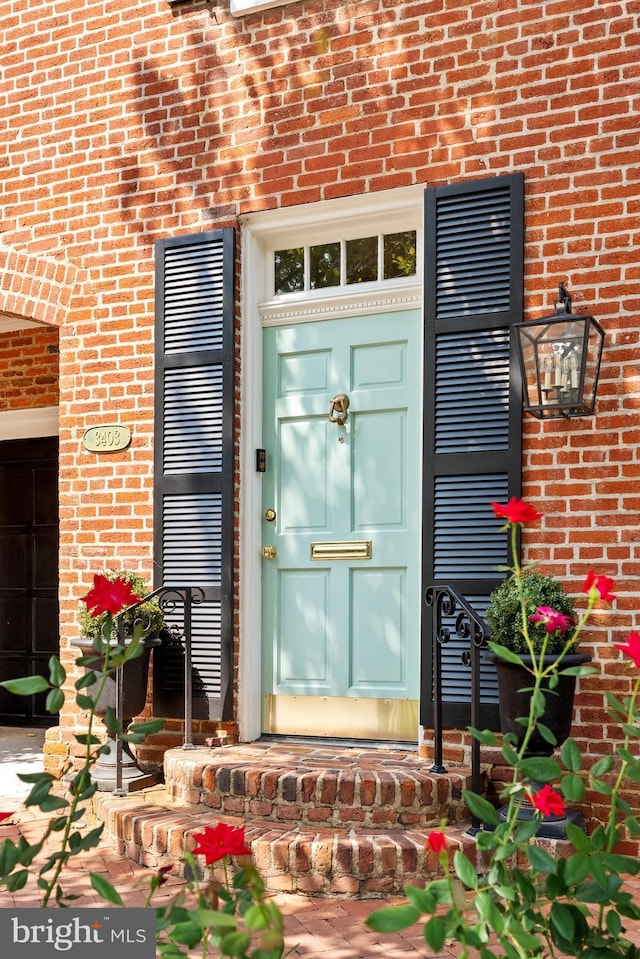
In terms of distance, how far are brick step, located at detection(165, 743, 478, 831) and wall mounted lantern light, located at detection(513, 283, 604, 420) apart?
160 centimetres

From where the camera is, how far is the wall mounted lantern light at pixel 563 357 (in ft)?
13.1

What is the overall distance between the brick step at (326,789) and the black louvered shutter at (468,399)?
402 millimetres

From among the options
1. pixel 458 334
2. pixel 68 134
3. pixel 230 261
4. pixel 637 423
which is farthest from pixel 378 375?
pixel 68 134

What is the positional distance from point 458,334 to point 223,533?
1.54 metres

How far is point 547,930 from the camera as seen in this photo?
146 centimetres

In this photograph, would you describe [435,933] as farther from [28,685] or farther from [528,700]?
[528,700]

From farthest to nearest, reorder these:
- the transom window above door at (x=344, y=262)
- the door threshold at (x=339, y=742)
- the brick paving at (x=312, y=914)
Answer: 1. the transom window above door at (x=344, y=262)
2. the door threshold at (x=339, y=742)
3. the brick paving at (x=312, y=914)

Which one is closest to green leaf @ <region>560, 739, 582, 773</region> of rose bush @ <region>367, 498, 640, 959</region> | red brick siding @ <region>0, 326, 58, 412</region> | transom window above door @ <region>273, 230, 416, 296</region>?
rose bush @ <region>367, 498, 640, 959</region>

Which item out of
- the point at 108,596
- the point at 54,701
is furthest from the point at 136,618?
the point at 54,701

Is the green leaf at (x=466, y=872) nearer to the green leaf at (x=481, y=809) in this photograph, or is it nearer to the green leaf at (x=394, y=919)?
the green leaf at (x=481, y=809)

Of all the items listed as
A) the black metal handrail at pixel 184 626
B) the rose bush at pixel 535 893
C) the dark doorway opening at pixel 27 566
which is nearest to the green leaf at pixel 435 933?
the rose bush at pixel 535 893

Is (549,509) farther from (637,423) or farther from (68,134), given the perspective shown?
(68,134)

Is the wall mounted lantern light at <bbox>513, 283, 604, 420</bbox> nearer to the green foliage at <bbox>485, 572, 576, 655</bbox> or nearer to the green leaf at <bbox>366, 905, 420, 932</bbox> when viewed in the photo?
the green foliage at <bbox>485, 572, 576, 655</bbox>

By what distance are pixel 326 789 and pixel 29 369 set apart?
4.12 m
